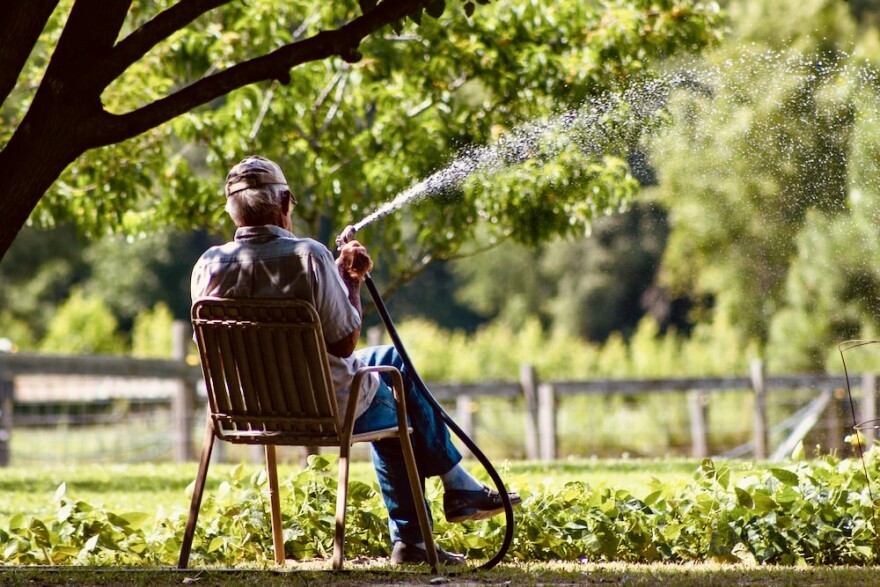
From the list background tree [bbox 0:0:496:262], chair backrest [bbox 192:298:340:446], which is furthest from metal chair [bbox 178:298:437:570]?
background tree [bbox 0:0:496:262]

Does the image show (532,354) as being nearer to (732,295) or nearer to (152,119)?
(732,295)

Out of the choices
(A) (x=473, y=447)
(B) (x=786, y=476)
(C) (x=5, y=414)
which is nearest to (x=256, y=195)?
(A) (x=473, y=447)

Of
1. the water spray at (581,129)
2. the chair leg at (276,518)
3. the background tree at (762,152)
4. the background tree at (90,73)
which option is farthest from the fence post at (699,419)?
the chair leg at (276,518)

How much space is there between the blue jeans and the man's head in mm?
560

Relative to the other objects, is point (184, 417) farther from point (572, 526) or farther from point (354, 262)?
point (354, 262)

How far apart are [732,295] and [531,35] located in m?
14.9

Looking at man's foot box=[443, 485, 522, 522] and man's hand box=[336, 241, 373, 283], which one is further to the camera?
man's foot box=[443, 485, 522, 522]

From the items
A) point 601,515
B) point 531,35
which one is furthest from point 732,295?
A: point 601,515

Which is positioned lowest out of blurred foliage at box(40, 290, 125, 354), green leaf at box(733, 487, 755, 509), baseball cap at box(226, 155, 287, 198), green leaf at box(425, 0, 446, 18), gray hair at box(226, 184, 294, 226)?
green leaf at box(733, 487, 755, 509)

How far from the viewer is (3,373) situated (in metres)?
9.48

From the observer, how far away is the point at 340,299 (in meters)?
3.76

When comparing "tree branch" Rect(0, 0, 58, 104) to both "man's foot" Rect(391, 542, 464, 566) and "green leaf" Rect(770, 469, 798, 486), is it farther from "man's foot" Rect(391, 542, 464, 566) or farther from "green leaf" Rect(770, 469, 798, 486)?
"green leaf" Rect(770, 469, 798, 486)

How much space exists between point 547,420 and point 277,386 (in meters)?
8.85

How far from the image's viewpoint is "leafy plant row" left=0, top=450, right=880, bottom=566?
4223 millimetres
